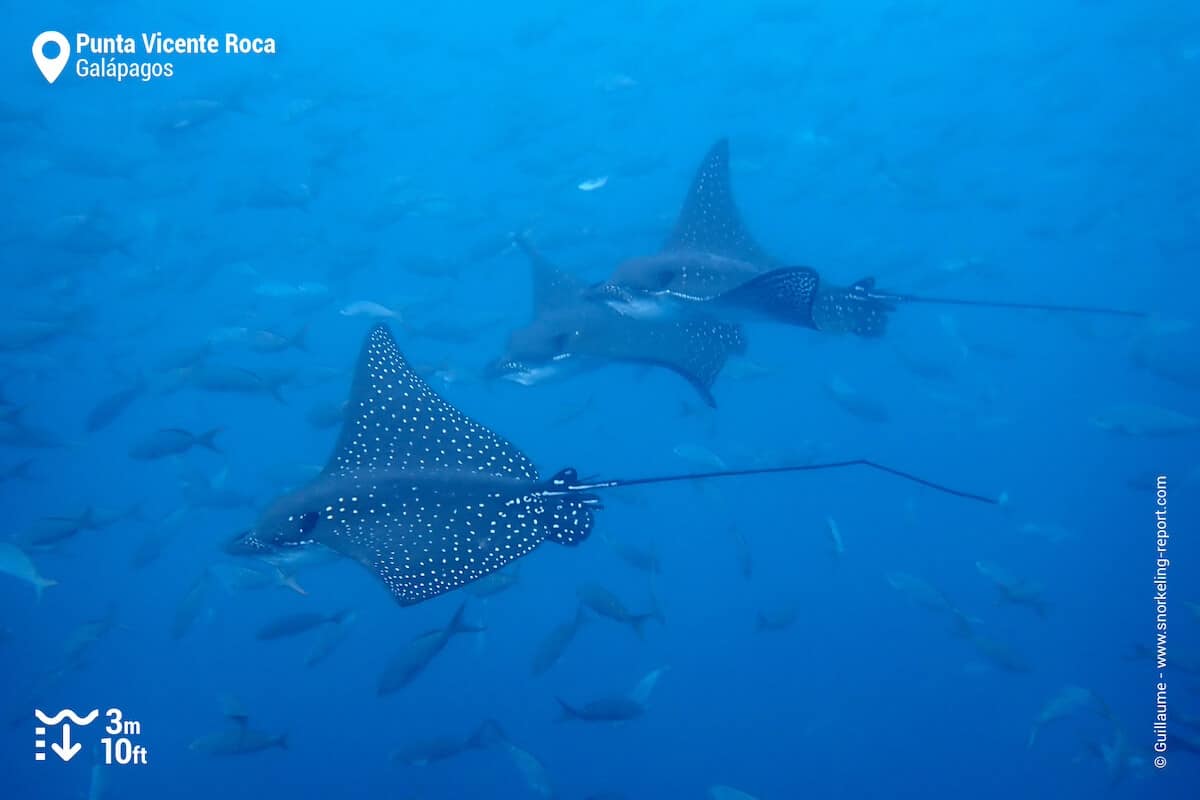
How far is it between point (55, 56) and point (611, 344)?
709 centimetres

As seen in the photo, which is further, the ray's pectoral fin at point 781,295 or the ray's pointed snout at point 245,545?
the ray's pectoral fin at point 781,295

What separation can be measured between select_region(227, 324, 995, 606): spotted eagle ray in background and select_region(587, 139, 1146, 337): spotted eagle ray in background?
3.77ft

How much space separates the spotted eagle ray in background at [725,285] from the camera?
4.33m

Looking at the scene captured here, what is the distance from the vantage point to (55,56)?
7680mm

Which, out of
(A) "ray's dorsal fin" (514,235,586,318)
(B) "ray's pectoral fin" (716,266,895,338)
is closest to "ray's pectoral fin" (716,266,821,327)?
(B) "ray's pectoral fin" (716,266,895,338)

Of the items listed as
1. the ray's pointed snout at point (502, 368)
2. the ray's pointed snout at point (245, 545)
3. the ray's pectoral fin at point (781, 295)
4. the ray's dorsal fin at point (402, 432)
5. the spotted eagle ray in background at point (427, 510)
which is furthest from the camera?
the ray's pointed snout at point (502, 368)

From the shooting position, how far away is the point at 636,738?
377 inches

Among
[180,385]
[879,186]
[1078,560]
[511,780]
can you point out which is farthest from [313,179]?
[1078,560]

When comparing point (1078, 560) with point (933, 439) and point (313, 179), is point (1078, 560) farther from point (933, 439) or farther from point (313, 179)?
point (313, 179)

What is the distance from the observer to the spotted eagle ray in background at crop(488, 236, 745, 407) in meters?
5.11

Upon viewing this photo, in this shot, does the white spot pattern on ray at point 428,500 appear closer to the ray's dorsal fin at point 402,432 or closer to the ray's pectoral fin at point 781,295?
the ray's dorsal fin at point 402,432

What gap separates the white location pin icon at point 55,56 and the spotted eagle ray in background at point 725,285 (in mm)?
6571

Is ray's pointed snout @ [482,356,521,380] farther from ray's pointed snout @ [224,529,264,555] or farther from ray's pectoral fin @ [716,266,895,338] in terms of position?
ray's pointed snout @ [224,529,264,555]

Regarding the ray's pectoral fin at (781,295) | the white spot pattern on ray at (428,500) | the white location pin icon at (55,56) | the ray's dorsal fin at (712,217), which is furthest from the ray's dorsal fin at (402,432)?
the white location pin icon at (55,56)
